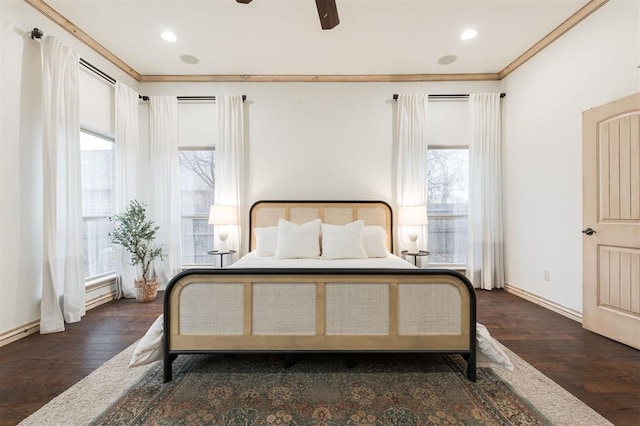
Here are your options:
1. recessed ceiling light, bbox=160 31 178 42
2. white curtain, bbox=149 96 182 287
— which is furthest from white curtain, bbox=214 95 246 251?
recessed ceiling light, bbox=160 31 178 42

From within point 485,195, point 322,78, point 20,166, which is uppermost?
point 322,78

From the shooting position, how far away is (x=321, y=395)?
5.87 ft

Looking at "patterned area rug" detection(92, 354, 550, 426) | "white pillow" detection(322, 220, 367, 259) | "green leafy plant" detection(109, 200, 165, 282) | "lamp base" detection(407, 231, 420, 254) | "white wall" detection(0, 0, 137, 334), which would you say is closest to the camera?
"patterned area rug" detection(92, 354, 550, 426)

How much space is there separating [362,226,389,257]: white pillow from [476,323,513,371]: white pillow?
5.28 feet

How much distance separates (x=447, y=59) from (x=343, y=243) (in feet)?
→ 9.07

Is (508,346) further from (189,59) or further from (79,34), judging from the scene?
(79,34)

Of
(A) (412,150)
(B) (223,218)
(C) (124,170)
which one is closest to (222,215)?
(B) (223,218)

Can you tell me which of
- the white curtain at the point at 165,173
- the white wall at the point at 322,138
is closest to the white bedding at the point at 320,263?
the white wall at the point at 322,138

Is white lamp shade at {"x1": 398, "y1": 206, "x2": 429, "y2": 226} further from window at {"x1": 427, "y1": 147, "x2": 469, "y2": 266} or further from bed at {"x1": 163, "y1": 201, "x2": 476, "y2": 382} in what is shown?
bed at {"x1": 163, "y1": 201, "x2": 476, "y2": 382}

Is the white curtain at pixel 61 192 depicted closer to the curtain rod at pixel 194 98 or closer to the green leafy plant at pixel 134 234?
the green leafy plant at pixel 134 234

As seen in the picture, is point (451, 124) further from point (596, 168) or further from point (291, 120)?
point (291, 120)

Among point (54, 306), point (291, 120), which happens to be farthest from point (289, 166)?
point (54, 306)

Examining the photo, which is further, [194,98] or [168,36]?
[194,98]

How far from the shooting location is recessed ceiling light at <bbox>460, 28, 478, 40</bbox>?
10.4 ft
